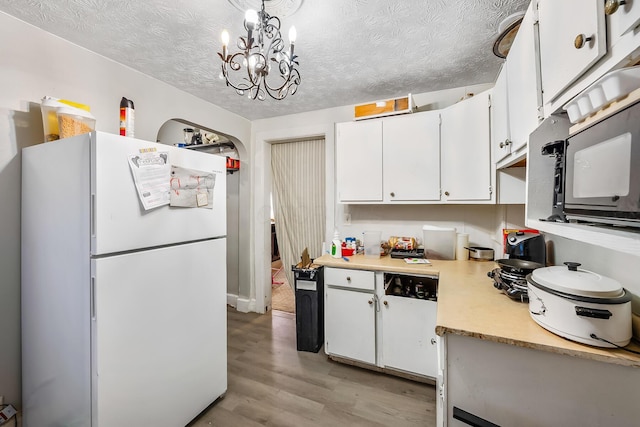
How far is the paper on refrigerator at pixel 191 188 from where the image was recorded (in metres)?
1.40

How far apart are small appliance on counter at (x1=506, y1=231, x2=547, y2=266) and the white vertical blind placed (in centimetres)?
189

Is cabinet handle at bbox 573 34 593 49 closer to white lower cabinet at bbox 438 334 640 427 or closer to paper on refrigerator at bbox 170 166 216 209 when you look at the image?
white lower cabinet at bbox 438 334 640 427

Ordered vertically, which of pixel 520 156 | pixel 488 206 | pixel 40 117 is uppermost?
pixel 40 117

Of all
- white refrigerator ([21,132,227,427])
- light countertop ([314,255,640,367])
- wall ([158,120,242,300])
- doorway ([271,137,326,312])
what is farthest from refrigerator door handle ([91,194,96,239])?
wall ([158,120,242,300])

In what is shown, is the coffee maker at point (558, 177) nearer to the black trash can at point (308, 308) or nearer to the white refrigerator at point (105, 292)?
the white refrigerator at point (105, 292)

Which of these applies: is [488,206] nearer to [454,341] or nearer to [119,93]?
[454,341]

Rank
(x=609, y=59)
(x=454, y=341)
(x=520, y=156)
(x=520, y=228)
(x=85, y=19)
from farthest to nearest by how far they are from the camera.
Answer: (x=520, y=228) → (x=85, y=19) → (x=520, y=156) → (x=454, y=341) → (x=609, y=59)

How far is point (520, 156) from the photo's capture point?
4.18 feet

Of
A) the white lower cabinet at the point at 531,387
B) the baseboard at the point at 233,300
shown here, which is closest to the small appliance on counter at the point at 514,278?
the white lower cabinet at the point at 531,387


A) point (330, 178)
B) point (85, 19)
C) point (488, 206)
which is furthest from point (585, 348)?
point (85, 19)

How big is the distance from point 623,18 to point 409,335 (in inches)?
75.3

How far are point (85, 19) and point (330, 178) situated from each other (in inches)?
83.5

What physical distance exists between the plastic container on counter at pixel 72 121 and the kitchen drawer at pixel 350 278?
1.86m

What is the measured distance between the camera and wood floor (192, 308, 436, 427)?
160 centimetres
